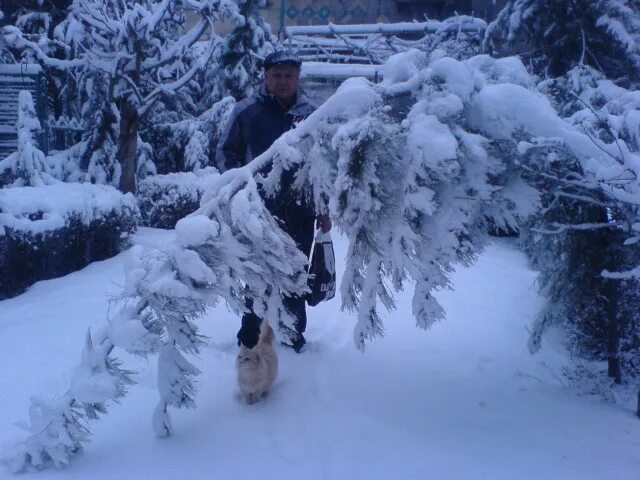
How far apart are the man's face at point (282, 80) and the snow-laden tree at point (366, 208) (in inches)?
37.5

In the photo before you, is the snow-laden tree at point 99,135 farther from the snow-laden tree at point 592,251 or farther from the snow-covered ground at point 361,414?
the snow-laden tree at point 592,251

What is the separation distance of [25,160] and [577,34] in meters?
6.60

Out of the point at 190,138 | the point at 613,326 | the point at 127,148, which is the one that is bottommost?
the point at 190,138

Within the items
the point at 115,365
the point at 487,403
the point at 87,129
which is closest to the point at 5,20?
the point at 87,129

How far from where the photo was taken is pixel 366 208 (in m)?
2.48

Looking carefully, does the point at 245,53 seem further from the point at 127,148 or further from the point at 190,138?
the point at 127,148

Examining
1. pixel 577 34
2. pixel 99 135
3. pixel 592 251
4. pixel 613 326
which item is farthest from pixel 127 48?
pixel 613 326

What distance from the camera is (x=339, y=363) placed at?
3.79 m

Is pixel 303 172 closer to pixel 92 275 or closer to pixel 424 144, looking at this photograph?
pixel 424 144

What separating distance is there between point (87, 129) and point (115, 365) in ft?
25.4

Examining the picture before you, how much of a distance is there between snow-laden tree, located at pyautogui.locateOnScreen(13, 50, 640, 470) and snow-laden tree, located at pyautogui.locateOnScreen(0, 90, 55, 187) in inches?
193

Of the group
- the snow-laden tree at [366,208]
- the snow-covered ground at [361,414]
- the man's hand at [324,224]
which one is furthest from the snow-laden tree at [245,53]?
the snow-laden tree at [366,208]

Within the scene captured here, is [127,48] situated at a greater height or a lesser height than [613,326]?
greater

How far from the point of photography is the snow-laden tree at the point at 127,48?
27.5 ft
